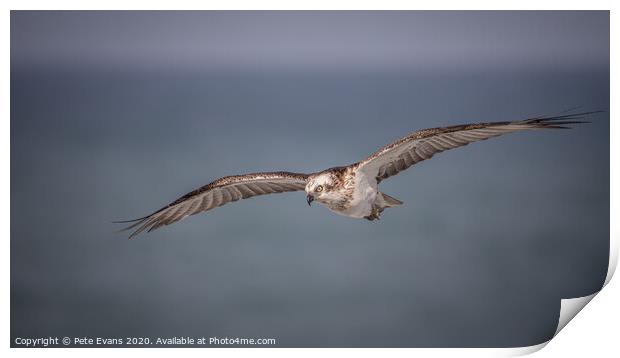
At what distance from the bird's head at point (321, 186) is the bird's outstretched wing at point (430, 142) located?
0.17 meters

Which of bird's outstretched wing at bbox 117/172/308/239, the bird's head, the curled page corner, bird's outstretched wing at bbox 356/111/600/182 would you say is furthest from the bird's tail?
the curled page corner

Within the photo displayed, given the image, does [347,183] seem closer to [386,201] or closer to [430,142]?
[386,201]

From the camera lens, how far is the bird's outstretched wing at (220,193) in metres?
4.38

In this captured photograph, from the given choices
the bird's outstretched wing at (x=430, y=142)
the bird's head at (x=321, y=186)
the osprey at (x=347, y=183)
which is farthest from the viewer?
the bird's head at (x=321, y=186)

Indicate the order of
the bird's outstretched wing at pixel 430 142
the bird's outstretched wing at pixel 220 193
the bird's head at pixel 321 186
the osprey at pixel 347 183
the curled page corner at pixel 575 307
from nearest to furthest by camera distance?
1. the bird's outstretched wing at pixel 430 142
2. the osprey at pixel 347 183
3. the bird's head at pixel 321 186
4. the bird's outstretched wing at pixel 220 193
5. the curled page corner at pixel 575 307

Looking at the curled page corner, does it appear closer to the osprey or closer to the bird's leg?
the osprey

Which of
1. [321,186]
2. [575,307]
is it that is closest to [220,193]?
[321,186]

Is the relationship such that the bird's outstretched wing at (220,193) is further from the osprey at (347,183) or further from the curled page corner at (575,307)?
the curled page corner at (575,307)

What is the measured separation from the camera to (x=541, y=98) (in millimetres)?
4711

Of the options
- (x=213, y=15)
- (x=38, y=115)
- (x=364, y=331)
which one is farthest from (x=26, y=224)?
(x=364, y=331)

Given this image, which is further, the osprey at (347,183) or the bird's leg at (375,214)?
the bird's leg at (375,214)

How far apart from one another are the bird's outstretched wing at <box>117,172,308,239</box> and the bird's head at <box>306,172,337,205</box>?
11 centimetres

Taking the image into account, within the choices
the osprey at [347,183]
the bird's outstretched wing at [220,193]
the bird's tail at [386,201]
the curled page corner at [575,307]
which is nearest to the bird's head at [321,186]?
the osprey at [347,183]

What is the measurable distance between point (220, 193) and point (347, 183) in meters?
0.73
